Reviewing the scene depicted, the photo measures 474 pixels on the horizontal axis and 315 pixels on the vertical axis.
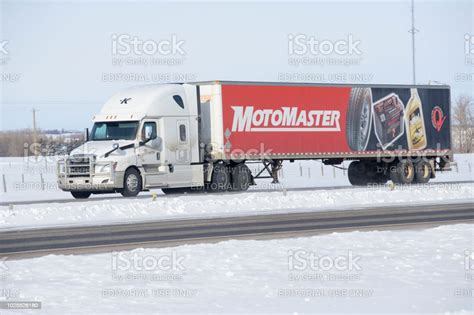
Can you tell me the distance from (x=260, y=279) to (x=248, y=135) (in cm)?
2138

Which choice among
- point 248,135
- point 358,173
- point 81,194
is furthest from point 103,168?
point 358,173

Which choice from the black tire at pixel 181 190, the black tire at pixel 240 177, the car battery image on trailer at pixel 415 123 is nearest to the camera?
the black tire at pixel 240 177

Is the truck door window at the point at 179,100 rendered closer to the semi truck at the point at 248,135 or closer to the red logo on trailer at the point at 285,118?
the semi truck at the point at 248,135

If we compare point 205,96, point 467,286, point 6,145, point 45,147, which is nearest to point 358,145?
point 205,96

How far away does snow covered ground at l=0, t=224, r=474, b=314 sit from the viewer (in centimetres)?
1120

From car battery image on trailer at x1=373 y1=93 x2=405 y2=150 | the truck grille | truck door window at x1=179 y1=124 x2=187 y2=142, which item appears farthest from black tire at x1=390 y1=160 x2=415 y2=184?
the truck grille

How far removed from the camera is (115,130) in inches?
1227

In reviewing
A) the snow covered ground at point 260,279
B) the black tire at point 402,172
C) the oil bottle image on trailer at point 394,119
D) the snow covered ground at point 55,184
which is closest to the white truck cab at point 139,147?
the snow covered ground at point 55,184

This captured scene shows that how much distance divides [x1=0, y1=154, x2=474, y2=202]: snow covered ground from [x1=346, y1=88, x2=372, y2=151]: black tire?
418 centimetres

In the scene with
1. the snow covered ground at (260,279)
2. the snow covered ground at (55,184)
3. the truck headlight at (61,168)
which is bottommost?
the snow covered ground at (55,184)

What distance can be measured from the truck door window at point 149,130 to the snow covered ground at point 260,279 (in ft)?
46.1

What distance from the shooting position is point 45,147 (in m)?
86.4

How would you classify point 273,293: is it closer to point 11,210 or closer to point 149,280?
point 149,280

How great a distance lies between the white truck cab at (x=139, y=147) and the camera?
1187 inches
